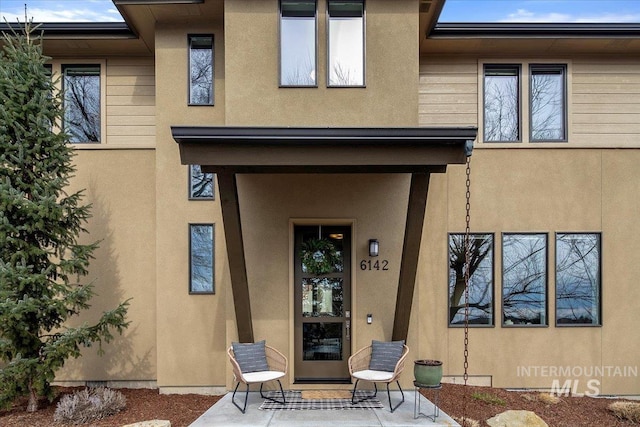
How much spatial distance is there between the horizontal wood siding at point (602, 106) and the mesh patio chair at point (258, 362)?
6.64m

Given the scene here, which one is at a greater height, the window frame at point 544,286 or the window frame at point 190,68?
the window frame at point 190,68

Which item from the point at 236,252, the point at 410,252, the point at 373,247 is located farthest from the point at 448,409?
the point at 236,252

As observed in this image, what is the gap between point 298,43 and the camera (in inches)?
289

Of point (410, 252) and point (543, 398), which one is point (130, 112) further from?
point (543, 398)

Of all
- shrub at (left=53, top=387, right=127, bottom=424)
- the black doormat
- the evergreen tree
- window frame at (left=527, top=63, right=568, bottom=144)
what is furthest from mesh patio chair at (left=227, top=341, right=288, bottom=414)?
window frame at (left=527, top=63, right=568, bottom=144)

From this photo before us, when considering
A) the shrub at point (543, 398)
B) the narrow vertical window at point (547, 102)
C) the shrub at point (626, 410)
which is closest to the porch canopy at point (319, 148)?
the narrow vertical window at point (547, 102)

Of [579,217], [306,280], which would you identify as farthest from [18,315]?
[579,217]

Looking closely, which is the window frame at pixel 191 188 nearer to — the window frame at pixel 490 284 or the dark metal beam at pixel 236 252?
the dark metal beam at pixel 236 252

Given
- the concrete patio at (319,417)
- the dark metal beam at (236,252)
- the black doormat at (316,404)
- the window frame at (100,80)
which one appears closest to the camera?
the concrete patio at (319,417)

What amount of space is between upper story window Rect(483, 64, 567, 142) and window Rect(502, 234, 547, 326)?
1.86 meters

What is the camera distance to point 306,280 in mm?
8008

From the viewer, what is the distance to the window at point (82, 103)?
8758 mm

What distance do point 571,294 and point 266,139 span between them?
6182 millimetres

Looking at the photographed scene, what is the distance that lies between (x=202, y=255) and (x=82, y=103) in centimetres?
373
